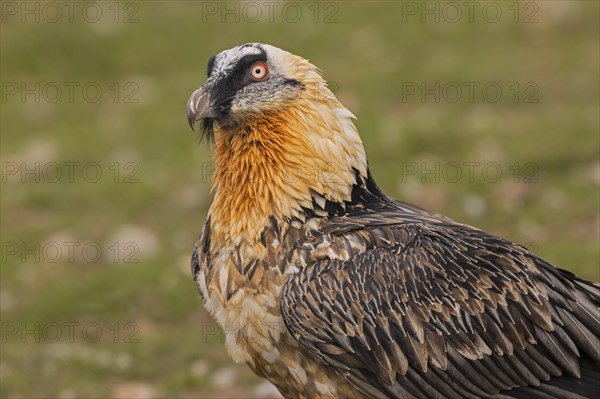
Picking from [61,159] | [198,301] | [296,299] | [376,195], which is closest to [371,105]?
[61,159]

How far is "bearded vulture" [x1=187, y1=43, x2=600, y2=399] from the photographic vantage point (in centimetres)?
748

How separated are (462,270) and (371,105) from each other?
33.8 ft

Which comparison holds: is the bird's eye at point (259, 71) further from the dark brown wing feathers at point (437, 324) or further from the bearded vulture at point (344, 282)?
the dark brown wing feathers at point (437, 324)

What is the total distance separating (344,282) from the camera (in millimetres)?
7508

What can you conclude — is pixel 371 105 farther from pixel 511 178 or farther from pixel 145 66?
pixel 145 66

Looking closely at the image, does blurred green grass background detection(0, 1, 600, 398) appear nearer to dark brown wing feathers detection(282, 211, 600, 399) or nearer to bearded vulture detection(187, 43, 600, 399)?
bearded vulture detection(187, 43, 600, 399)

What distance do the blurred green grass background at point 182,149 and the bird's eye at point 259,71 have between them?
3.49 meters

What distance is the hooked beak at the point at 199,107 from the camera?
7844 mm

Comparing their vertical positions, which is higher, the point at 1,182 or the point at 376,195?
the point at 376,195

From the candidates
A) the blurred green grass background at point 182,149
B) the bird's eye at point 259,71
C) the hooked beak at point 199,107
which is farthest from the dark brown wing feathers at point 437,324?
the blurred green grass background at point 182,149

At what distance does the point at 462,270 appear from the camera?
761cm

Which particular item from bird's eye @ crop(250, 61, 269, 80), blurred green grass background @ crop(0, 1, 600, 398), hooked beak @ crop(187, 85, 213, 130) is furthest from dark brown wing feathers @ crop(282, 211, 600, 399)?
blurred green grass background @ crop(0, 1, 600, 398)

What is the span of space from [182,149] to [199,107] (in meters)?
9.25

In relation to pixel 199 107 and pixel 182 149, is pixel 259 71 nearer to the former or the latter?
pixel 199 107
